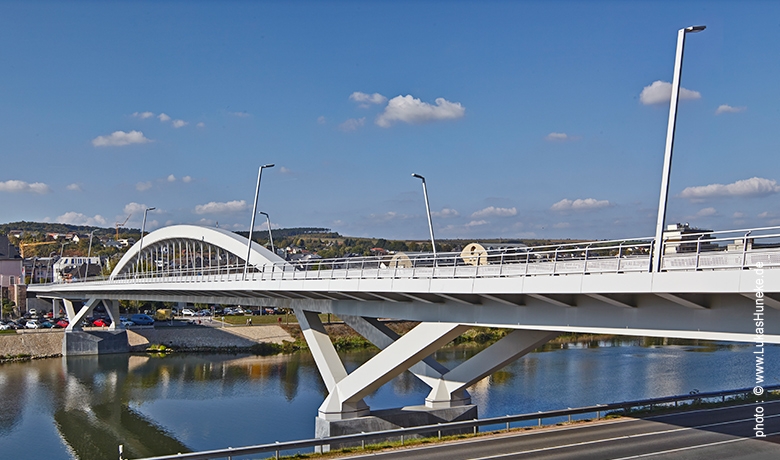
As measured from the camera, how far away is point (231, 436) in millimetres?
31547

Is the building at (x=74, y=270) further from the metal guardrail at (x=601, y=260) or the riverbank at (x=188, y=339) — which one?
the metal guardrail at (x=601, y=260)

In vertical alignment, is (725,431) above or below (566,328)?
below

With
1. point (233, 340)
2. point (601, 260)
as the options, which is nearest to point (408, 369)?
point (601, 260)

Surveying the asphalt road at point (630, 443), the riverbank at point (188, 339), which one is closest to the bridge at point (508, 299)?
the asphalt road at point (630, 443)

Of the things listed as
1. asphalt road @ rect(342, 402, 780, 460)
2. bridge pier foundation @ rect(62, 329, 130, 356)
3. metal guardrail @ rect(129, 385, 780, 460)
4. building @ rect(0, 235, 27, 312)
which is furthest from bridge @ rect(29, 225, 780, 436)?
building @ rect(0, 235, 27, 312)

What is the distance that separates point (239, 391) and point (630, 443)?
93.7 ft

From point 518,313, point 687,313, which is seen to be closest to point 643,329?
point 687,313

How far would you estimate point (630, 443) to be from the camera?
21.6 meters

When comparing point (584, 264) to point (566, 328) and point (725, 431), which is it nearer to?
point (566, 328)

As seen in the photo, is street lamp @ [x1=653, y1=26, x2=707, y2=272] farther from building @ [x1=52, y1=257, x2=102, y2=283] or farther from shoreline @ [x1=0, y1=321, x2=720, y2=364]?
building @ [x1=52, y1=257, x2=102, y2=283]

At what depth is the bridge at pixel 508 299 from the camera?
1362 centimetres

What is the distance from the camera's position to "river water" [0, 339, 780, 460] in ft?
108

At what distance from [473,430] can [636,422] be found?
5724 millimetres

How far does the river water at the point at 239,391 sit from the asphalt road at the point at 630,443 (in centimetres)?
1011
